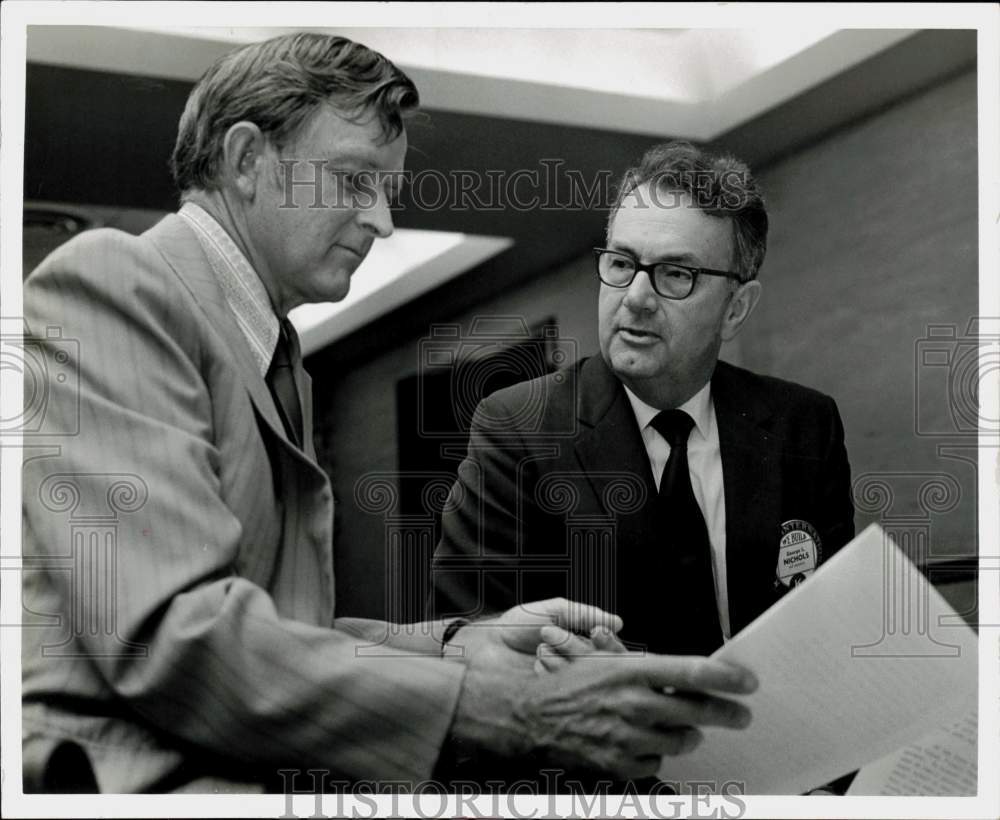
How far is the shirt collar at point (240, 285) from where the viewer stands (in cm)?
218

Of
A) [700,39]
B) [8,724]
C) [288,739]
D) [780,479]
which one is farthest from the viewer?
[700,39]

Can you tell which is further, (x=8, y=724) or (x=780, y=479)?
(x=780, y=479)

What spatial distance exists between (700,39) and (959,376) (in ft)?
2.57

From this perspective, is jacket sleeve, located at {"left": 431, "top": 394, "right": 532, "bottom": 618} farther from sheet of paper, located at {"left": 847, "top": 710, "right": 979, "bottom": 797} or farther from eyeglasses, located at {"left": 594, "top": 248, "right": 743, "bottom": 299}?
sheet of paper, located at {"left": 847, "top": 710, "right": 979, "bottom": 797}

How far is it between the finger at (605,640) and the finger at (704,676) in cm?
18

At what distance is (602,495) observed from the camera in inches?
90.3

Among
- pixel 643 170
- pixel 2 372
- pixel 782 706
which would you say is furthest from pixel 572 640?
pixel 2 372

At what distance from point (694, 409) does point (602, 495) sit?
0.76ft

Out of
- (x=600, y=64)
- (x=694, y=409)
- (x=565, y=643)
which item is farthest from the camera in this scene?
(x=600, y=64)

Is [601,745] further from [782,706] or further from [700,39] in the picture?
[700,39]

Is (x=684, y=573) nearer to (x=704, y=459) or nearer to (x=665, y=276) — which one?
(x=704, y=459)

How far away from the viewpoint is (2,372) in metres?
2.24

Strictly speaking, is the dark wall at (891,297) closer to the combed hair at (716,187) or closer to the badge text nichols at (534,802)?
the combed hair at (716,187)

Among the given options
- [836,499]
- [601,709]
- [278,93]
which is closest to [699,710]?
[601,709]
